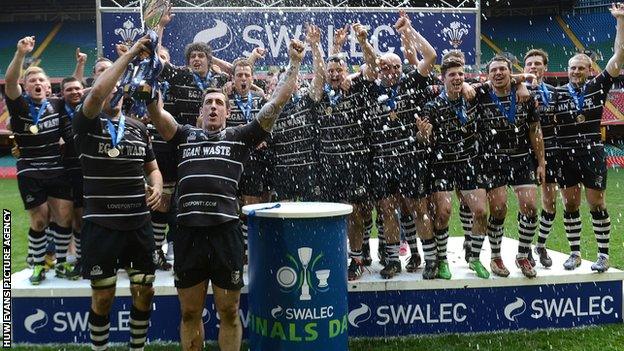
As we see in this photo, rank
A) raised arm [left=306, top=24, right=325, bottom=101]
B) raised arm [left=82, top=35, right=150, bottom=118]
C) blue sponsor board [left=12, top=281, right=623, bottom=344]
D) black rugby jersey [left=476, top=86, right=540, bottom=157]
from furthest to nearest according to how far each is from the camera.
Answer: black rugby jersey [left=476, top=86, right=540, bottom=157] → blue sponsor board [left=12, top=281, right=623, bottom=344] → raised arm [left=306, top=24, right=325, bottom=101] → raised arm [left=82, top=35, right=150, bottom=118]

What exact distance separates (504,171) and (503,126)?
1.30 ft

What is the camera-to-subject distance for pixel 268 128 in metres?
4.16

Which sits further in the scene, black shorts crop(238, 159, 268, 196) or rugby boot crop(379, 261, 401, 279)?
black shorts crop(238, 159, 268, 196)

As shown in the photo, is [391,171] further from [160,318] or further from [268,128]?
[160,318]

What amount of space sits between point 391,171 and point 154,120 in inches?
82.7

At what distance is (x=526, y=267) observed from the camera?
17.0 feet

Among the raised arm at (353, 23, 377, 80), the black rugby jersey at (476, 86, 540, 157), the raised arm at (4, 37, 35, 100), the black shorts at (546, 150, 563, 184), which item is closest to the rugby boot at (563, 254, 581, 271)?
the black shorts at (546, 150, 563, 184)

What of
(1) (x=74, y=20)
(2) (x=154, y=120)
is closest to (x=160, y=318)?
(2) (x=154, y=120)

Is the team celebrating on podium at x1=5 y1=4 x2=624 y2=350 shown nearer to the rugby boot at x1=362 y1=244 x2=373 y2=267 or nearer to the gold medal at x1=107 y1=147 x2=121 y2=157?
the rugby boot at x1=362 y1=244 x2=373 y2=267

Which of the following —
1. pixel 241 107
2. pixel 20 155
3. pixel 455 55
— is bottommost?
pixel 20 155

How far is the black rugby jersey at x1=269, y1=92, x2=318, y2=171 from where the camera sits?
5445 mm

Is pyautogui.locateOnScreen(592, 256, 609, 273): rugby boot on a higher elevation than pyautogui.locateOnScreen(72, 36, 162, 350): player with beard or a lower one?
lower

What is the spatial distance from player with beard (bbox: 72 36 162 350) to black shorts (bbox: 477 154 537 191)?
9.27ft

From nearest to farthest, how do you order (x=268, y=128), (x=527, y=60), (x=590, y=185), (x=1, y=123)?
1. (x=268, y=128)
2. (x=590, y=185)
3. (x=527, y=60)
4. (x=1, y=123)
